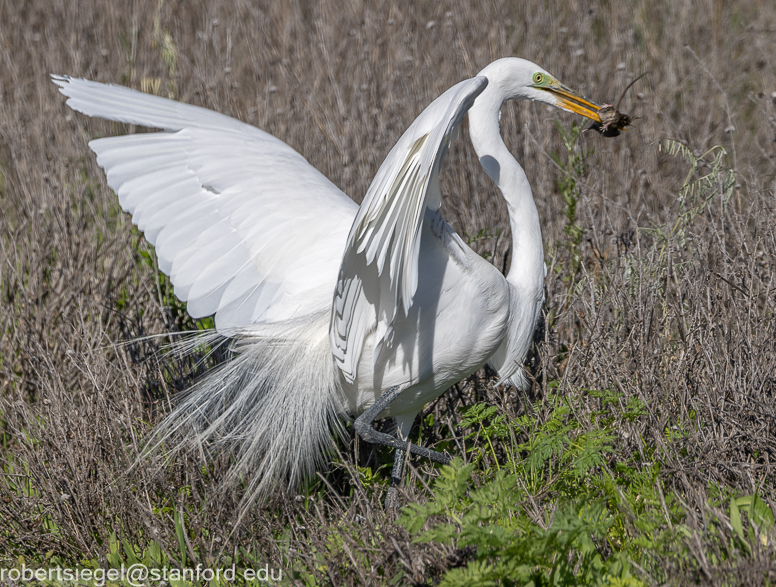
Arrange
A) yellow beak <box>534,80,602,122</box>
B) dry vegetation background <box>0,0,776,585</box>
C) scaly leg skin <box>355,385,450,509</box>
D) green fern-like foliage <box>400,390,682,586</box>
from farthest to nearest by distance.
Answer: yellow beak <box>534,80,602,122</box>, scaly leg skin <box>355,385,450,509</box>, dry vegetation background <box>0,0,776,585</box>, green fern-like foliage <box>400,390,682,586</box>

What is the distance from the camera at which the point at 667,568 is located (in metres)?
1.50

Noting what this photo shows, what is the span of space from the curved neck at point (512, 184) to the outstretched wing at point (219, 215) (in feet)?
1.78

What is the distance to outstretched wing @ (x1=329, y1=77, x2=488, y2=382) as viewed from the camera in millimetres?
1532

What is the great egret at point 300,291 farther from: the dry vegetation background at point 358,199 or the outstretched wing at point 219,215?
the dry vegetation background at point 358,199

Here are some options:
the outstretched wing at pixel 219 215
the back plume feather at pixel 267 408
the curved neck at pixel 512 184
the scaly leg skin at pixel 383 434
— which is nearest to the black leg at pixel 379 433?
the scaly leg skin at pixel 383 434

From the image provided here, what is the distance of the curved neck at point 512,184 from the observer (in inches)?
86.4

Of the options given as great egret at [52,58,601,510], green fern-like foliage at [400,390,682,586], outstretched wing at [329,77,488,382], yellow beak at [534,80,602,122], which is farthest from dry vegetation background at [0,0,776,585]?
outstretched wing at [329,77,488,382]

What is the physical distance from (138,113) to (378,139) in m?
1.45

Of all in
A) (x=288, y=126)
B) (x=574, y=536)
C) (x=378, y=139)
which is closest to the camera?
(x=574, y=536)

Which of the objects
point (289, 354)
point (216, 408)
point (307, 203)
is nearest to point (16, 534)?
point (216, 408)

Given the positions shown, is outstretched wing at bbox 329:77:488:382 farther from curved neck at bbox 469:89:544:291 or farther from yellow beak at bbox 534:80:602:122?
yellow beak at bbox 534:80:602:122

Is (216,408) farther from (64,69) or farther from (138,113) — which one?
(64,69)

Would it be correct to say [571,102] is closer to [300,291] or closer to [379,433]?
[300,291]

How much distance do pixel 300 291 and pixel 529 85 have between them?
0.97 m
